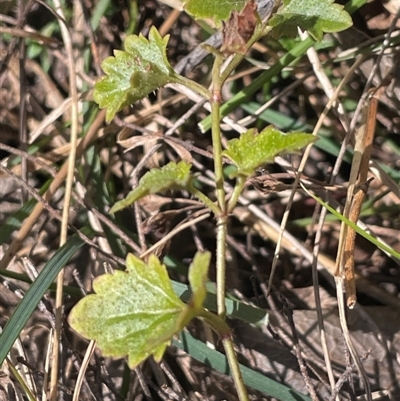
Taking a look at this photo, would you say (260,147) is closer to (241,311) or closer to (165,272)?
(165,272)

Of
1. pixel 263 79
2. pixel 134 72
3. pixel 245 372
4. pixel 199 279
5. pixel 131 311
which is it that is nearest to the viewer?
pixel 199 279

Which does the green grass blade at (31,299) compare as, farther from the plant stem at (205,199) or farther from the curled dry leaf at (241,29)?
the curled dry leaf at (241,29)

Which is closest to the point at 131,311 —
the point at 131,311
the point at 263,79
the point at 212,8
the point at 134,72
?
the point at 131,311

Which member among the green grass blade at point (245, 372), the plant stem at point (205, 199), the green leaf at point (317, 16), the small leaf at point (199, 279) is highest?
the green leaf at point (317, 16)

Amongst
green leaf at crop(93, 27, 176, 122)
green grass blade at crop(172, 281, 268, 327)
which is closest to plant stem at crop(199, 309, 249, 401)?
green grass blade at crop(172, 281, 268, 327)

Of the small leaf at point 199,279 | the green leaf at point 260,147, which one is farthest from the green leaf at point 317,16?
the small leaf at point 199,279

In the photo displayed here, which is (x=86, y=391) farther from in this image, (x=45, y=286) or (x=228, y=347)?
(x=228, y=347)
